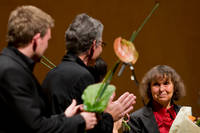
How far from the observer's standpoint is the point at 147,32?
4.62 metres

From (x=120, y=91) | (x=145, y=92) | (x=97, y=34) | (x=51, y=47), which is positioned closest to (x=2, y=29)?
(x=51, y=47)

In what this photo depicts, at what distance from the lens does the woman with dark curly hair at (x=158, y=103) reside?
9.41 ft

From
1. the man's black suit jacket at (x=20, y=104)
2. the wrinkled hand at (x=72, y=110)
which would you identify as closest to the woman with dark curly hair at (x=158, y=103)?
the wrinkled hand at (x=72, y=110)

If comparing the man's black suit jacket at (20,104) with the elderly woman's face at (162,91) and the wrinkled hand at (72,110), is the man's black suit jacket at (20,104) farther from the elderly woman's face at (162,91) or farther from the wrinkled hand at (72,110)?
the elderly woman's face at (162,91)

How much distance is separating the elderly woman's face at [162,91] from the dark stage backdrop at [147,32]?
1.47 metres

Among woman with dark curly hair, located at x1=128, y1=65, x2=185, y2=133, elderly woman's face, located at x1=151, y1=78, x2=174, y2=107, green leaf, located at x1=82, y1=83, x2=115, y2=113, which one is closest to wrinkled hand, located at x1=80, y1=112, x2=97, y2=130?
green leaf, located at x1=82, y1=83, x2=115, y2=113

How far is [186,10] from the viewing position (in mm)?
4746

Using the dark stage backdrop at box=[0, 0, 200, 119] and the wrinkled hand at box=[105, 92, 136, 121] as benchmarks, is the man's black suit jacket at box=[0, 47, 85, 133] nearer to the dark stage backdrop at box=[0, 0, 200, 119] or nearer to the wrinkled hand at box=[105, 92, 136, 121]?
the wrinkled hand at box=[105, 92, 136, 121]

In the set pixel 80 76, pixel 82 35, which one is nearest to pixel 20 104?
pixel 80 76

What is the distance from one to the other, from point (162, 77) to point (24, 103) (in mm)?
1845

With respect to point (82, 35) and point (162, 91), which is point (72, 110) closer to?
point (82, 35)

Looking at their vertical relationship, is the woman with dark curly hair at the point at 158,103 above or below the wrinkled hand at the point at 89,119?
below

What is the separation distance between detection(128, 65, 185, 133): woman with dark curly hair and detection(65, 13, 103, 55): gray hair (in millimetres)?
1143

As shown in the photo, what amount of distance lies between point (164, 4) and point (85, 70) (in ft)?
10.3
